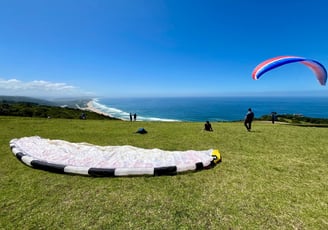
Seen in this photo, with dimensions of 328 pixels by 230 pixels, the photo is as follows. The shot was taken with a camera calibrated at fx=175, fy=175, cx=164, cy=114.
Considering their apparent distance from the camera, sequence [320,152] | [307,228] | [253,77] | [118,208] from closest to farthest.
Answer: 1. [307,228]
2. [118,208]
3. [320,152]
4. [253,77]

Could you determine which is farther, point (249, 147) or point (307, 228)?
point (249, 147)

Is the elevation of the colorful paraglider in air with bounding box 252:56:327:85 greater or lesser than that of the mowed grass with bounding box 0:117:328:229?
greater

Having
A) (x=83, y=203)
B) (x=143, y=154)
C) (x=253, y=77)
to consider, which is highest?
(x=253, y=77)

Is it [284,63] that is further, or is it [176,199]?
[284,63]

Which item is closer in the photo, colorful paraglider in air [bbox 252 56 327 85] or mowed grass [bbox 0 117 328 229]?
mowed grass [bbox 0 117 328 229]

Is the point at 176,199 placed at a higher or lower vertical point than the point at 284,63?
lower

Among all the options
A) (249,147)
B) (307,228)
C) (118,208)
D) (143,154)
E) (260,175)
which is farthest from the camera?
(249,147)

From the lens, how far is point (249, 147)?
30.3 feet

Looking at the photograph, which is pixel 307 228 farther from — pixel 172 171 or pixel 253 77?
pixel 253 77

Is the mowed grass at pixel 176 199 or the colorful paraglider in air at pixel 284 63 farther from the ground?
the colorful paraglider in air at pixel 284 63

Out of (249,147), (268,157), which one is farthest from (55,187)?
(249,147)

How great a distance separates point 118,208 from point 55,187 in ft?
7.41

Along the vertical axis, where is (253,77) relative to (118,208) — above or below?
above

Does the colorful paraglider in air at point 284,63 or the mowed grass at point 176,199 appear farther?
the colorful paraglider in air at point 284,63
